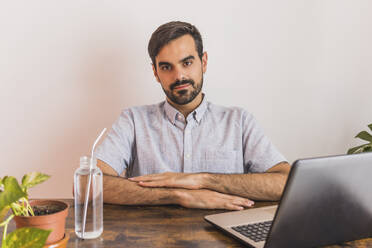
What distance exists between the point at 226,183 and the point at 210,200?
0.55 ft

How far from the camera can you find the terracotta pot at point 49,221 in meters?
0.79

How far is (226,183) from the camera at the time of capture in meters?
1.49

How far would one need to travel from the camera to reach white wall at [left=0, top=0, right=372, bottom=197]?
206cm

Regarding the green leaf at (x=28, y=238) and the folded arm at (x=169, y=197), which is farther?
the folded arm at (x=169, y=197)

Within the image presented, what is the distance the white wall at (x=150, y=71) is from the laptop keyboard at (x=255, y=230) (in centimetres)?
116

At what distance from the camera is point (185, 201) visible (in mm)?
1342

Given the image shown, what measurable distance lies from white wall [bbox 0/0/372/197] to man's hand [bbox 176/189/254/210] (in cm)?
88

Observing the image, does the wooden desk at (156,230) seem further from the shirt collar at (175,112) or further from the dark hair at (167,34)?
the dark hair at (167,34)

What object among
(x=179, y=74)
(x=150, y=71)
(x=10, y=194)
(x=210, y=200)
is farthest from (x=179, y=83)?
(x=10, y=194)

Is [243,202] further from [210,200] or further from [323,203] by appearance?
[323,203]

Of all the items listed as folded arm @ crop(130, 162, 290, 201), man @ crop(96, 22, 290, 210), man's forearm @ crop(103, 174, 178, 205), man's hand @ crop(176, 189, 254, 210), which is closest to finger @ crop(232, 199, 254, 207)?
man's hand @ crop(176, 189, 254, 210)

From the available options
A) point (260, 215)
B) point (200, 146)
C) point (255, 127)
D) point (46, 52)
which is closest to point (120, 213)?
point (260, 215)

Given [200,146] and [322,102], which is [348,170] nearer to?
[200,146]

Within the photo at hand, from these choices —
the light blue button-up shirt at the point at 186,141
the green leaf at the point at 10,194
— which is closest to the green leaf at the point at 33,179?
the green leaf at the point at 10,194
